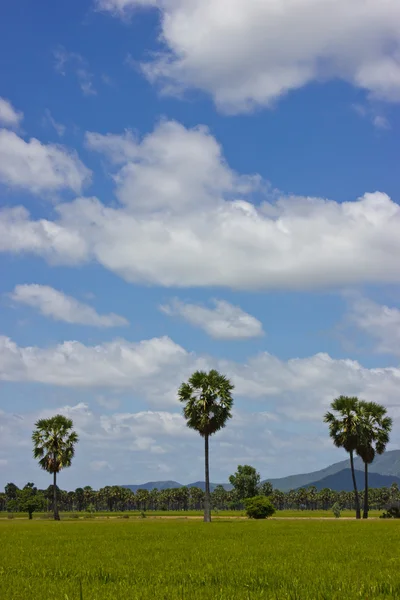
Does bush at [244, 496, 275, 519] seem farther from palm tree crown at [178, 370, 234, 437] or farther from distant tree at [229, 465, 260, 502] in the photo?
distant tree at [229, 465, 260, 502]

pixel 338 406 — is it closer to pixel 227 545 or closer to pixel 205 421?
pixel 205 421

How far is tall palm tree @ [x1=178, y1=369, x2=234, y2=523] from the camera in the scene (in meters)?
71.6

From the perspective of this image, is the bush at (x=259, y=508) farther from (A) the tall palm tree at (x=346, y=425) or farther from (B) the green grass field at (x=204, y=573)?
(B) the green grass field at (x=204, y=573)

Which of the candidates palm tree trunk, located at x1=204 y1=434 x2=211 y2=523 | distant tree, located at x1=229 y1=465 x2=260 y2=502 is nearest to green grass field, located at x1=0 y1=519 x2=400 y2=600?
palm tree trunk, located at x1=204 y1=434 x2=211 y2=523

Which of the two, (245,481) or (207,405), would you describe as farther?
(245,481)

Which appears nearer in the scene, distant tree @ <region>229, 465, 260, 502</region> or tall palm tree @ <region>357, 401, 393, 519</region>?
tall palm tree @ <region>357, 401, 393, 519</region>

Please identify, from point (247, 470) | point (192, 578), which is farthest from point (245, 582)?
point (247, 470)

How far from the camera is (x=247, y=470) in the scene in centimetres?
12850

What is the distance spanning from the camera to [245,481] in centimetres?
12725

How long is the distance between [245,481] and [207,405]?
6212 cm

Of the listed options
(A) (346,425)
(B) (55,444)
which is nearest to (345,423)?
(A) (346,425)

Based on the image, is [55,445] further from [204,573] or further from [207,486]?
[204,573]

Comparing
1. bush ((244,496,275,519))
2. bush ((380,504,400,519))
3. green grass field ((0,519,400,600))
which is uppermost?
green grass field ((0,519,400,600))

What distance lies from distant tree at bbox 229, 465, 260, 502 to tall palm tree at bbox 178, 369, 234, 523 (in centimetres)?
5591
